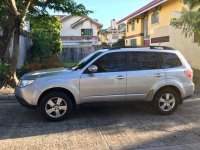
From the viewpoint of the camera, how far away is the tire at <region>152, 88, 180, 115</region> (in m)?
8.21

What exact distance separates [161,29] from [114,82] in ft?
44.4

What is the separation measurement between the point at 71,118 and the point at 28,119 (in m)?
1.01

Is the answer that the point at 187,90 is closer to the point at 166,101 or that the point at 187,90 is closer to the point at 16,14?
the point at 166,101

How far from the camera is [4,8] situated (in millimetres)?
11734

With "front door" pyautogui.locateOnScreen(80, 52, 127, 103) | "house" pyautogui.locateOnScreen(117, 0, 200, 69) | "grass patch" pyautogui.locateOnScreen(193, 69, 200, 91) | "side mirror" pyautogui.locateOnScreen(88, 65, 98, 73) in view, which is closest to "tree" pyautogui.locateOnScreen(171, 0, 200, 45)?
"grass patch" pyautogui.locateOnScreen(193, 69, 200, 91)

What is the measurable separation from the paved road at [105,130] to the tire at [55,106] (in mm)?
178

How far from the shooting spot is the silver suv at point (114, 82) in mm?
7617

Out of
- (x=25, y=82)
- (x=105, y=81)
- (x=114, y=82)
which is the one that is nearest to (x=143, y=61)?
(x=114, y=82)

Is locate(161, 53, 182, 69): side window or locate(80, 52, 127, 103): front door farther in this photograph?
locate(161, 53, 182, 69): side window

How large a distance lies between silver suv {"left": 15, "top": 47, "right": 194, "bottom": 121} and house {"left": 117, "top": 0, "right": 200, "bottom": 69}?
24.9ft

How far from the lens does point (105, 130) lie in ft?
23.0

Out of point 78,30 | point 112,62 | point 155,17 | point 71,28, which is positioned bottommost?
point 112,62

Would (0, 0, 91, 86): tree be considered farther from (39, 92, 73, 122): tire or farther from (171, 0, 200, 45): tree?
(39, 92, 73, 122): tire

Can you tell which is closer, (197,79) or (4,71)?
(4,71)
